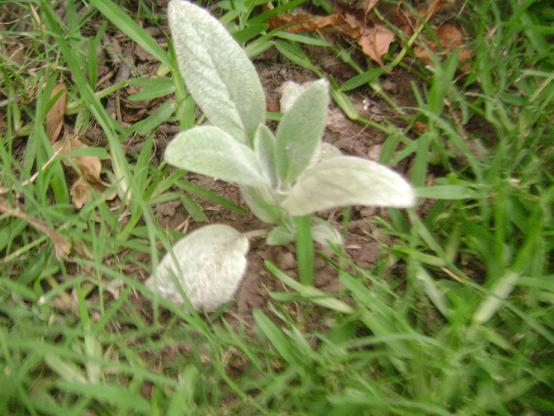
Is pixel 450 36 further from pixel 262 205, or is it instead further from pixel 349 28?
pixel 262 205

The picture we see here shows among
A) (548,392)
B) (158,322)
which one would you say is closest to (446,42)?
(548,392)

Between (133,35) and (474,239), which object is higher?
(133,35)

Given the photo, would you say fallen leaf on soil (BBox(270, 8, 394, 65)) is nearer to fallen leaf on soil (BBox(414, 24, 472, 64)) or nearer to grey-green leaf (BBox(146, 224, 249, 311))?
fallen leaf on soil (BBox(414, 24, 472, 64))

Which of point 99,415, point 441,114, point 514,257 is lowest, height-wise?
point 99,415

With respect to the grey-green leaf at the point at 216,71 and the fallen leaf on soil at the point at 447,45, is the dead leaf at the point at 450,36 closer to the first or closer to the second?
the fallen leaf on soil at the point at 447,45

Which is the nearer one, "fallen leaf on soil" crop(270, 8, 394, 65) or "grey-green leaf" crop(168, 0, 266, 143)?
"grey-green leaf" crop(168, 0, 266, 143)

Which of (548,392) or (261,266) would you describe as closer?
(548,392)

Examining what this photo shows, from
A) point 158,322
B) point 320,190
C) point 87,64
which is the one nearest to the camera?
point 320,190

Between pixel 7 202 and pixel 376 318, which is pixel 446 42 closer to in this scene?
pixel 376 318

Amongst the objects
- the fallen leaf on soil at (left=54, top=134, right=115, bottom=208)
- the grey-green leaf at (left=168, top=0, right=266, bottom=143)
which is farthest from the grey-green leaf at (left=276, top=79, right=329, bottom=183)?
the fallen leaf on soil at (left=54, top=134, right=115, bottom=208)
